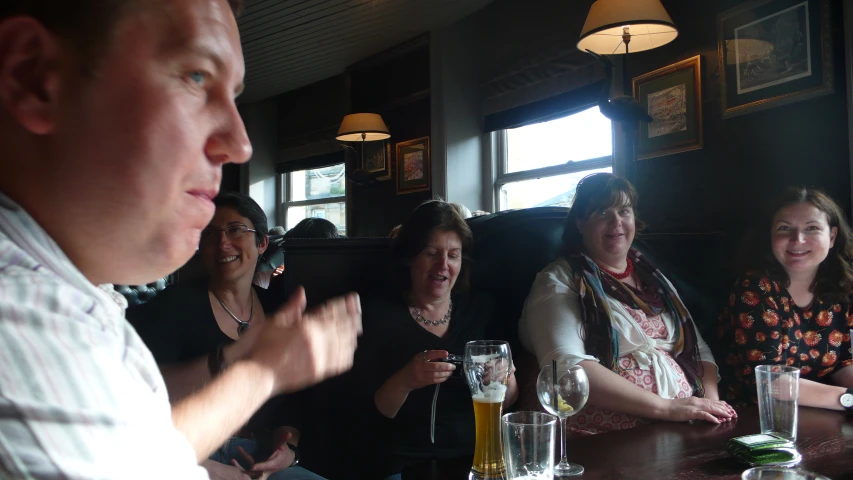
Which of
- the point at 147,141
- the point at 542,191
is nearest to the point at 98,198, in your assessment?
the point at 147,141

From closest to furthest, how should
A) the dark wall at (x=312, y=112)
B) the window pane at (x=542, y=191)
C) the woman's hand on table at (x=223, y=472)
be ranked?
the woman's hand on table at (x=223, y=472) → the window pane at (x=542, y=191) → the dark wall at (x=312, y=112)

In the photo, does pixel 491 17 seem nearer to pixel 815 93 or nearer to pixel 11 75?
pixel 815 93

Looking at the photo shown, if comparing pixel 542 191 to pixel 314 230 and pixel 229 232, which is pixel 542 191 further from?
pixel 229 232

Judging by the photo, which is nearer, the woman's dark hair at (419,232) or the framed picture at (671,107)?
the woman's dark hair at (419,232)

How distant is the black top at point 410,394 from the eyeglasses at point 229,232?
47cm

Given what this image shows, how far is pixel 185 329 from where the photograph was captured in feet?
5.55

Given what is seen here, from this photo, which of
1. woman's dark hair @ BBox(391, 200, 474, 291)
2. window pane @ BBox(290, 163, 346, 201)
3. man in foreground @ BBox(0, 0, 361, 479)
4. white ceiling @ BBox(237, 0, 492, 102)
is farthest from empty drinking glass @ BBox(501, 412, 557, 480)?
window pane @ BBox(290, 163, 346, 201)

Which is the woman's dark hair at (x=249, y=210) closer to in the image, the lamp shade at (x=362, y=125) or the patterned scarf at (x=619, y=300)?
the patterned scarf at (x=619, y=300)

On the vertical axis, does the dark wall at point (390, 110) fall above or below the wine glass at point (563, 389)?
above

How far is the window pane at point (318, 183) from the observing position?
24.0 feet

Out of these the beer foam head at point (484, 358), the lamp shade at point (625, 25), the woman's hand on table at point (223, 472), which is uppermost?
the lamp shade at point (625, 25)

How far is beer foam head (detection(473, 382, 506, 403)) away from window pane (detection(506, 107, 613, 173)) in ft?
10.2

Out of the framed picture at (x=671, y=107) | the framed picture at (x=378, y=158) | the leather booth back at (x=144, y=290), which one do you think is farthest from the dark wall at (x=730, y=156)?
the framed picture at (x=378, y=158)

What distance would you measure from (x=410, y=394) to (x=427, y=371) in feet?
0.83
